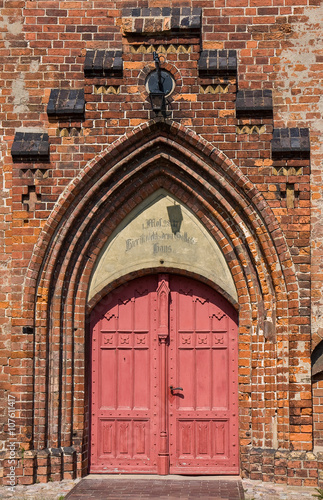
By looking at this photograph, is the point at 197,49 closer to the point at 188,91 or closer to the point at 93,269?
the point at 188,91

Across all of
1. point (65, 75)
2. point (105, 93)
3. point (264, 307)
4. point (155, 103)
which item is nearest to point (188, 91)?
point (155, 103)

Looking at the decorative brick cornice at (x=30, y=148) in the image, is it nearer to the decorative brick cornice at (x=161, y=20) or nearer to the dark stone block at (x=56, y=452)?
the decorative brick cornice at (x=161, y=20)

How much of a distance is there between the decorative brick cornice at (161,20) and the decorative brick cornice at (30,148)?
5.71ft

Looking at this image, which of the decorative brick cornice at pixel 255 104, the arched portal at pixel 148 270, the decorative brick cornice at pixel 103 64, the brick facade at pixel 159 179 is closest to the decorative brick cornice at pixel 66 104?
the brick facade at pixel 159 179

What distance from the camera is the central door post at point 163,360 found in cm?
873

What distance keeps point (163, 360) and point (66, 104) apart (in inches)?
136

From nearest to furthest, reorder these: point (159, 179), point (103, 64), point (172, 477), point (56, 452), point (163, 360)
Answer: point (56, 452)
point (103, 64)
point (172, 477)
point (163, 360)
point (159, 179)

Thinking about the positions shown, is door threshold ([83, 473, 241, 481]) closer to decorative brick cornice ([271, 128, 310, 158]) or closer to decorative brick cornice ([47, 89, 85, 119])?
decorative brick cornice ([271, 128, 310, 158])

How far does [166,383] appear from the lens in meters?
8.86

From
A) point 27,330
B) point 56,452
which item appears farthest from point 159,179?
point 56,452

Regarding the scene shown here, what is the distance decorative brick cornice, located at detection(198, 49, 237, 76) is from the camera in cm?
850

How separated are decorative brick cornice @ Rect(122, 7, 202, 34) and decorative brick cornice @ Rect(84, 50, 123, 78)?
36 centimetres

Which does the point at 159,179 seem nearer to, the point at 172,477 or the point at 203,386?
the point at 203,386

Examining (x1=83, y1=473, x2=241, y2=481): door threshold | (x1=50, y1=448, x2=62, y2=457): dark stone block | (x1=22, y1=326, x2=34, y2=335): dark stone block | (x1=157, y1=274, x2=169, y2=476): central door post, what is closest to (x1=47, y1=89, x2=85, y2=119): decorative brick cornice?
(x1=157, y1=274, x2=169, y2=476): central door post
